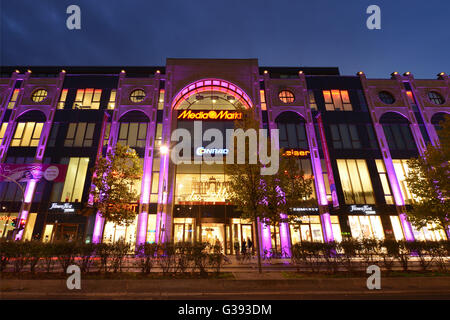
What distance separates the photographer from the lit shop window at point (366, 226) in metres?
24.5

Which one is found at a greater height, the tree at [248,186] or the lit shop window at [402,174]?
the lit shop window at [402,174]

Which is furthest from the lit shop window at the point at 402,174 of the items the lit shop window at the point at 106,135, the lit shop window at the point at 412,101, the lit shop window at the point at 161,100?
the lit shop window at the point at 106,135

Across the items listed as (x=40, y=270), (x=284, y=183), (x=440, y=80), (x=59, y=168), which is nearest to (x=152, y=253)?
(x=40, y=270)

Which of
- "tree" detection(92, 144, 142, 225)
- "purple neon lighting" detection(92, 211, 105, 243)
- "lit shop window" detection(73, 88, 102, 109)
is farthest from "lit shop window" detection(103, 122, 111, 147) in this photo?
"purple neon lighting" detection(92, 211, 105, 243)

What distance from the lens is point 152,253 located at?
12.2 metres

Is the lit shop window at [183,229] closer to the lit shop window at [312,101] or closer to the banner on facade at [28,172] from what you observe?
the banner on facade at [28,172]

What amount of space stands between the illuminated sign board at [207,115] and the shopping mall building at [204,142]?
0.14 meters

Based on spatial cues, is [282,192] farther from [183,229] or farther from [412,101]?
[412,101]

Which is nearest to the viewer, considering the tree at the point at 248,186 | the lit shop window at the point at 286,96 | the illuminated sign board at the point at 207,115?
the tree at the point at 248,186

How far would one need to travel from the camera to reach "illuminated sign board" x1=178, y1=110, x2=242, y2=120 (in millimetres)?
29281

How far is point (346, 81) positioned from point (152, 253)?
1330 inches

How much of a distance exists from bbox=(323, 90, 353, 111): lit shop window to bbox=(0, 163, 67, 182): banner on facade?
118 feet

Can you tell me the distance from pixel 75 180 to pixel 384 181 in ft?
126

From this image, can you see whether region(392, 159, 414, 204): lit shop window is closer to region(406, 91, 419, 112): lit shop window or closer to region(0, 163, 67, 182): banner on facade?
region(406, 91, 419, 112): lit shop window
